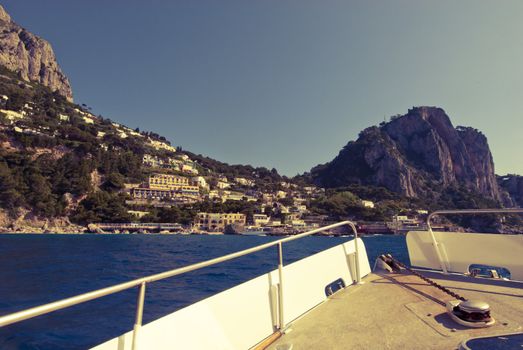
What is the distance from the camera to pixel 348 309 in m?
4.10

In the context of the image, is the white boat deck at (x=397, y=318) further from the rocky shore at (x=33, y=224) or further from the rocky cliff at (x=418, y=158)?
the rocky cliff at (x=418, y=158)

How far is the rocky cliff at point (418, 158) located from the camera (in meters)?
154

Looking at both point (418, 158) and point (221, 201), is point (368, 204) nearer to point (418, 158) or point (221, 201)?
point (221, 201)

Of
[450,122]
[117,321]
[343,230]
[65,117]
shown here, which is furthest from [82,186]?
[450,122]

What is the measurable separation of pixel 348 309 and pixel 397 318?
1.93 ft

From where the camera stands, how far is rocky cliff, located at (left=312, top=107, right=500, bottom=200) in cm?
15388

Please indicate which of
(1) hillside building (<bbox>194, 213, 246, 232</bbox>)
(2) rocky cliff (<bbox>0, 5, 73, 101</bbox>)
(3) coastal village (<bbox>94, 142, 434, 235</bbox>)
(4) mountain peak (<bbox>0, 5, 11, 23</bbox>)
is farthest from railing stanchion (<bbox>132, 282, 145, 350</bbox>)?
(4) mountain peak (<bbox>0, 5, 11, 23</bbox>)

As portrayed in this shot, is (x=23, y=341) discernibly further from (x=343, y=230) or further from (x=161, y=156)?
(x=161, y=156)

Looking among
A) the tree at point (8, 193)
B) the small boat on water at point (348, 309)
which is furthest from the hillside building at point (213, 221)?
the small boat on water at point (348, 309)

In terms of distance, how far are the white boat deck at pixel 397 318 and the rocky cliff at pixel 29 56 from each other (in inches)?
7218

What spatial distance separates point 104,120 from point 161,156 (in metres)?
42.9

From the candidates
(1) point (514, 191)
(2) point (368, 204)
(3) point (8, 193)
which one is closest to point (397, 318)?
(3) point (8, 193)

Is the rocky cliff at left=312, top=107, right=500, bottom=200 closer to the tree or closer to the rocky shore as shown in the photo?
the rocky shore

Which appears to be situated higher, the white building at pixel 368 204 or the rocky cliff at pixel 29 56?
the rocky cliff at pixel 29 56
